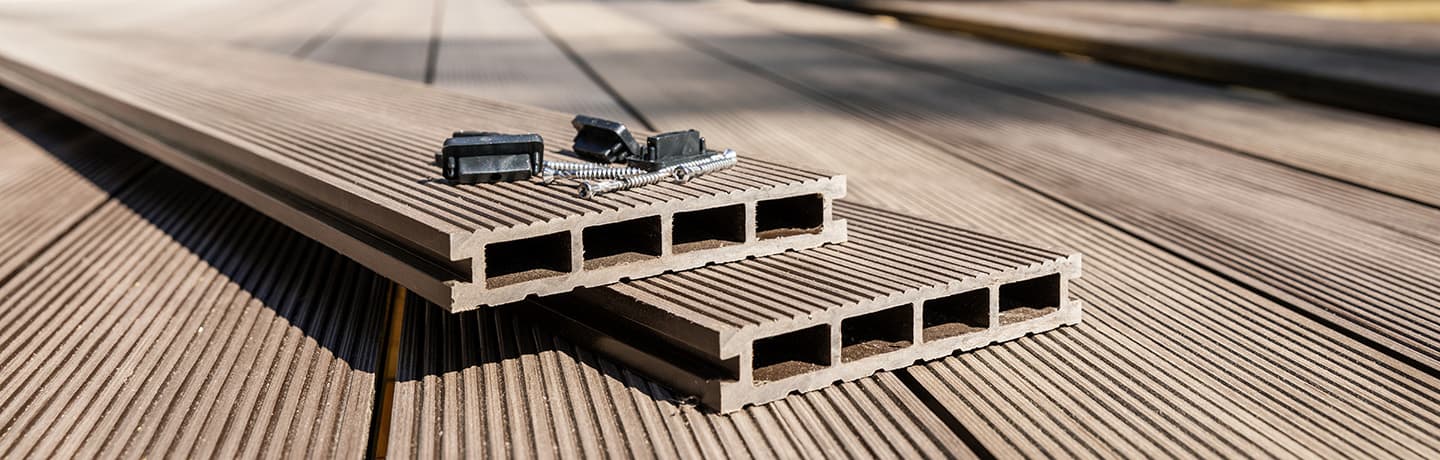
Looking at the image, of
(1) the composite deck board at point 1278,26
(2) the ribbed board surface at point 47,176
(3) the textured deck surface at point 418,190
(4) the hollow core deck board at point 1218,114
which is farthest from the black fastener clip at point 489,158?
(1) the composite deck board at point 1278,26

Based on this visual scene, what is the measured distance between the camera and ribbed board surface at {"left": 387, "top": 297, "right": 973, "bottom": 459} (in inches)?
46.8

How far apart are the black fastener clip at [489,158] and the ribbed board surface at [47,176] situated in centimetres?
89

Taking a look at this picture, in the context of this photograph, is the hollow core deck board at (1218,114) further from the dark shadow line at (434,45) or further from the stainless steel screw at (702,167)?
the dark shadow line at (434,45)

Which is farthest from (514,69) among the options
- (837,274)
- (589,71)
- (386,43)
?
(837,274)

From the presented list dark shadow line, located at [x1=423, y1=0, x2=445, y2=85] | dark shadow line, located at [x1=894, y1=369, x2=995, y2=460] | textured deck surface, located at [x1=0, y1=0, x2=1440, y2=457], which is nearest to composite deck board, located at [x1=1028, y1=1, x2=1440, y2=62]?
textured deck surface, located at [x1=0, y1=0, x2=1440, y2=457]

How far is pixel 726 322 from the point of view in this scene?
1.23m

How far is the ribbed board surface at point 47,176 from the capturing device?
2.12 metres

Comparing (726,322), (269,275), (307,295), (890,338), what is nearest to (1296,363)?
(890,338)

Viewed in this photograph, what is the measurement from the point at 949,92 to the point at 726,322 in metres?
2.83

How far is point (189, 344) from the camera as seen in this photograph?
1508 mm

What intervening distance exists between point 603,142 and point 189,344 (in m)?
0.61

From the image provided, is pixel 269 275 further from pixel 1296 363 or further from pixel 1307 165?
pixel 1307 165

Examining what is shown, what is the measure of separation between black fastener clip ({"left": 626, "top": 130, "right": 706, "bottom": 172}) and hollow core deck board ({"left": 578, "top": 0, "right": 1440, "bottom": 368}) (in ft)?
2.79

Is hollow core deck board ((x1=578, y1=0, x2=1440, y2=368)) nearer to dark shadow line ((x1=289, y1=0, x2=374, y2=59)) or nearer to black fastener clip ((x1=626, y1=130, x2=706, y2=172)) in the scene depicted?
black fastener clip ((x1=626, y1=130, x2=706, y2=172))
